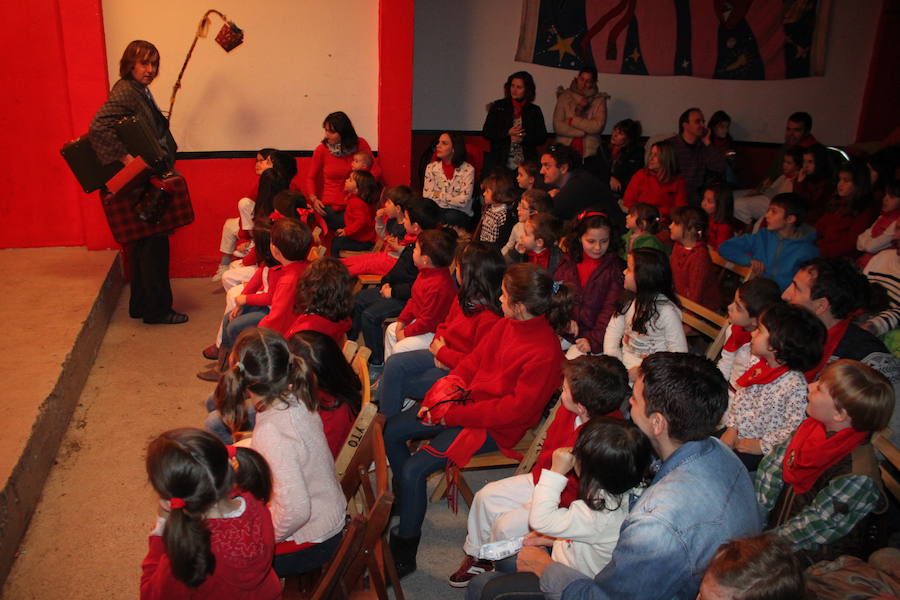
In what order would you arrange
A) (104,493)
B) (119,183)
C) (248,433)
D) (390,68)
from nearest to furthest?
(248,433)
(104,493)
(119,183)
(390,68)

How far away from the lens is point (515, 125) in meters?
6.36

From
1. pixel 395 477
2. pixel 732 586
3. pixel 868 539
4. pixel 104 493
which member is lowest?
pixel 104 493

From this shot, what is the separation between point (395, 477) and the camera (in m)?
2.95

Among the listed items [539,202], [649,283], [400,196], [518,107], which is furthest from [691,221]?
[518,107]

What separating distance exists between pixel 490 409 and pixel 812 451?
3.55 ft

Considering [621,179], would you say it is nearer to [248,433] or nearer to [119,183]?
[119,183]

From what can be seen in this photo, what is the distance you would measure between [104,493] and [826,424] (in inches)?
112

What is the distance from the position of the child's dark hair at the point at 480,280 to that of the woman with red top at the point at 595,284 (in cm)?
42

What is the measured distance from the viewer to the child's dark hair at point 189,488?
179 centimetres

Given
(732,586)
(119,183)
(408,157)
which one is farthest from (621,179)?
(732,586)

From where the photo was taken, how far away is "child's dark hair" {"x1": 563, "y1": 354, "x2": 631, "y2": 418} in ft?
7.84

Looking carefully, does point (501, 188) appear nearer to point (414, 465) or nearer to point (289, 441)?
point (414, 465)

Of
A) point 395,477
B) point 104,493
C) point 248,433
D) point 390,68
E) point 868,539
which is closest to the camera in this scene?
point 868,539

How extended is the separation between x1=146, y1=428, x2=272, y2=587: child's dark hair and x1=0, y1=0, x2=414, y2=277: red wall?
4.11m
